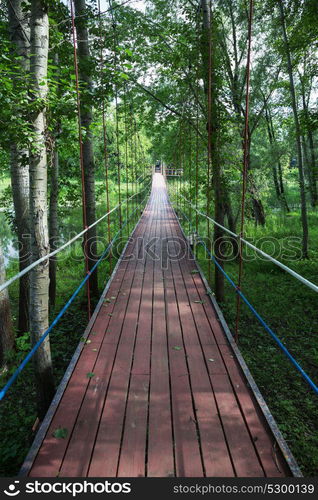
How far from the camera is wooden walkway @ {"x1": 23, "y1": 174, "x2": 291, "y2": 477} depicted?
52.0 inches

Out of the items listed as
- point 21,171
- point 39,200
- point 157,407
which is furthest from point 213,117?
point 157,407

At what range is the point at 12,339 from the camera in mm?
3189

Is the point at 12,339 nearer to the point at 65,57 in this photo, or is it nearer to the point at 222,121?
the point at 65,57

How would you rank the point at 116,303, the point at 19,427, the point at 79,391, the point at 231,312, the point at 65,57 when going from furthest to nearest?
the point at 231,312
the point at 65,57
the point at 116,303
the point at 19,427
the point at 79,391

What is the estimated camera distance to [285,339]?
3967 mm

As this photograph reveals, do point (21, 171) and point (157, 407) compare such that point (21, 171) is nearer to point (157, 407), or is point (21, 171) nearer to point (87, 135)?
point (87, 135)

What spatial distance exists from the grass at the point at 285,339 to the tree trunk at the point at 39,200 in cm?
193

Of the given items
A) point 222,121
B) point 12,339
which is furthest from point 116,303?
point 222,121

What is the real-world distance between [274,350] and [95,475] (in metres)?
3.04

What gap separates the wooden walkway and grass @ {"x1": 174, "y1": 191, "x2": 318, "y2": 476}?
36.8 inches

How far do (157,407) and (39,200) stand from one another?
1447mm

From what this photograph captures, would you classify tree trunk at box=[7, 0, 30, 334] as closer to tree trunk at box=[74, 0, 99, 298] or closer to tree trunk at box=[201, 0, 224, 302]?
tree trunk at box=[74, 0, 99, 298]

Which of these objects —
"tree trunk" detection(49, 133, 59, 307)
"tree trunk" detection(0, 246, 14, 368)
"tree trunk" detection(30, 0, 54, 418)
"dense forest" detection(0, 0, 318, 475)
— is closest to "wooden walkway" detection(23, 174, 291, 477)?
"tree trunk" detection(30, 0, 54, 418)

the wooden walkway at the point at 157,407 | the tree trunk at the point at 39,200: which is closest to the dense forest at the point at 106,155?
the tree trunk at the point at 39,200
